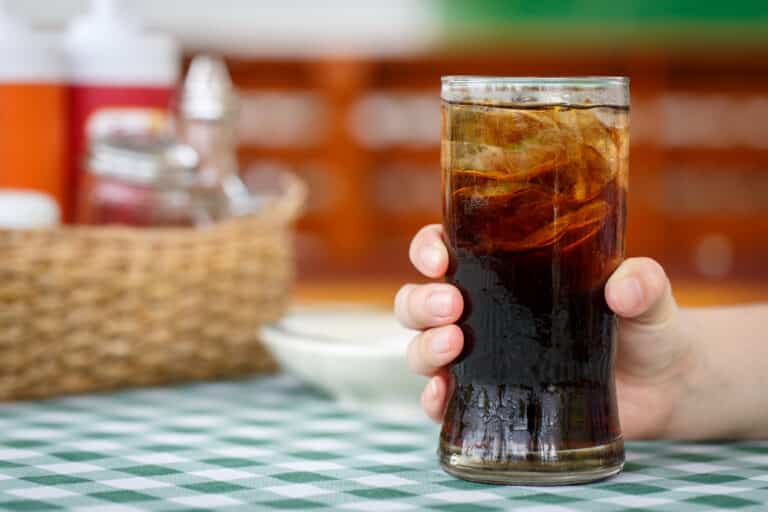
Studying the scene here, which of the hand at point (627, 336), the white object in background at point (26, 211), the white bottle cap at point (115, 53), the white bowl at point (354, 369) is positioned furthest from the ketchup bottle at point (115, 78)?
the hand at point (627, 336)

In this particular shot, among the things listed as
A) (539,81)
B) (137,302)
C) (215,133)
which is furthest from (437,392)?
(215,133)

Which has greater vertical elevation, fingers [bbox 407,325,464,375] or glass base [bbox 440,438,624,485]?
fingers [bbox 407,325,464,375]

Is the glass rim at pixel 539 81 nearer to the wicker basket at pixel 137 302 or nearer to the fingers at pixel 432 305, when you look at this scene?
the fingers at pixel 432 305

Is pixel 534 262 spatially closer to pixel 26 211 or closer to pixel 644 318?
pixel 644 318

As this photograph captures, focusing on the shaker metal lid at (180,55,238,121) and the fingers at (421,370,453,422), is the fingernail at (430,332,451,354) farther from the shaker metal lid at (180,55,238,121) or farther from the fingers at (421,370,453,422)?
the shaker metal lid at (180,55,238,121)

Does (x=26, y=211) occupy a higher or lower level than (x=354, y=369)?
higher

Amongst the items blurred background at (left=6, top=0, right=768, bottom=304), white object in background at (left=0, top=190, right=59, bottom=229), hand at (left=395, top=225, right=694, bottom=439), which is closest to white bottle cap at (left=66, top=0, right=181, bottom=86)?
white object in background at (left=0, top=190, right=59, bottom=229)

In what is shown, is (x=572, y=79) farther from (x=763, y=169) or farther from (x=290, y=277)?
(x=763, y=169)
